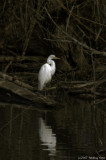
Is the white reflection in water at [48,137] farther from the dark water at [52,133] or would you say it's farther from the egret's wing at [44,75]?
the egret's wing at [44,75]

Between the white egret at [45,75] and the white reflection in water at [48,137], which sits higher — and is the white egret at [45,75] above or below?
above

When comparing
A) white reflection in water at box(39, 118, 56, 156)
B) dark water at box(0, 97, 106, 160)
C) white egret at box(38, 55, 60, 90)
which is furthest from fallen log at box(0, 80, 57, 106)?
white egret at box(38, 55, 60, 90)

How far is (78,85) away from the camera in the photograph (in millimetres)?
10969

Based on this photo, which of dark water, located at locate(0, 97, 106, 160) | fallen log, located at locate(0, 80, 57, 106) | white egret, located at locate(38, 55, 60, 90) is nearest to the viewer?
dark water, located at locate(0, 97, 106, 160)

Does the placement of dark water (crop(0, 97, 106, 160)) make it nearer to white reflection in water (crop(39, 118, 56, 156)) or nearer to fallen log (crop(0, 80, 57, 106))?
white reflection in water (crop(39, 118, 56, 156))

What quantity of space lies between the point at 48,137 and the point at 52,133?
0.41m

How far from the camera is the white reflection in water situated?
524cm

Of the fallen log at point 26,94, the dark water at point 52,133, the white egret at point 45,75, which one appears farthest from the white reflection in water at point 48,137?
the white egret at point 45,75

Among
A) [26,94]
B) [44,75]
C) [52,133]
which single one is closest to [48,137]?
[52,133]

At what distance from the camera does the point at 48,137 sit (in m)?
5.82

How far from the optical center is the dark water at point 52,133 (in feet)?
15.7

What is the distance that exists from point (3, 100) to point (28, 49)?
4400 mm

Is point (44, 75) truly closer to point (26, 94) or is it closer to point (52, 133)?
point (26, 94)

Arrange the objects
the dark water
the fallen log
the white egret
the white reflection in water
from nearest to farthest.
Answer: the dark water, the white reflection in water, the fallen log, the white egret
